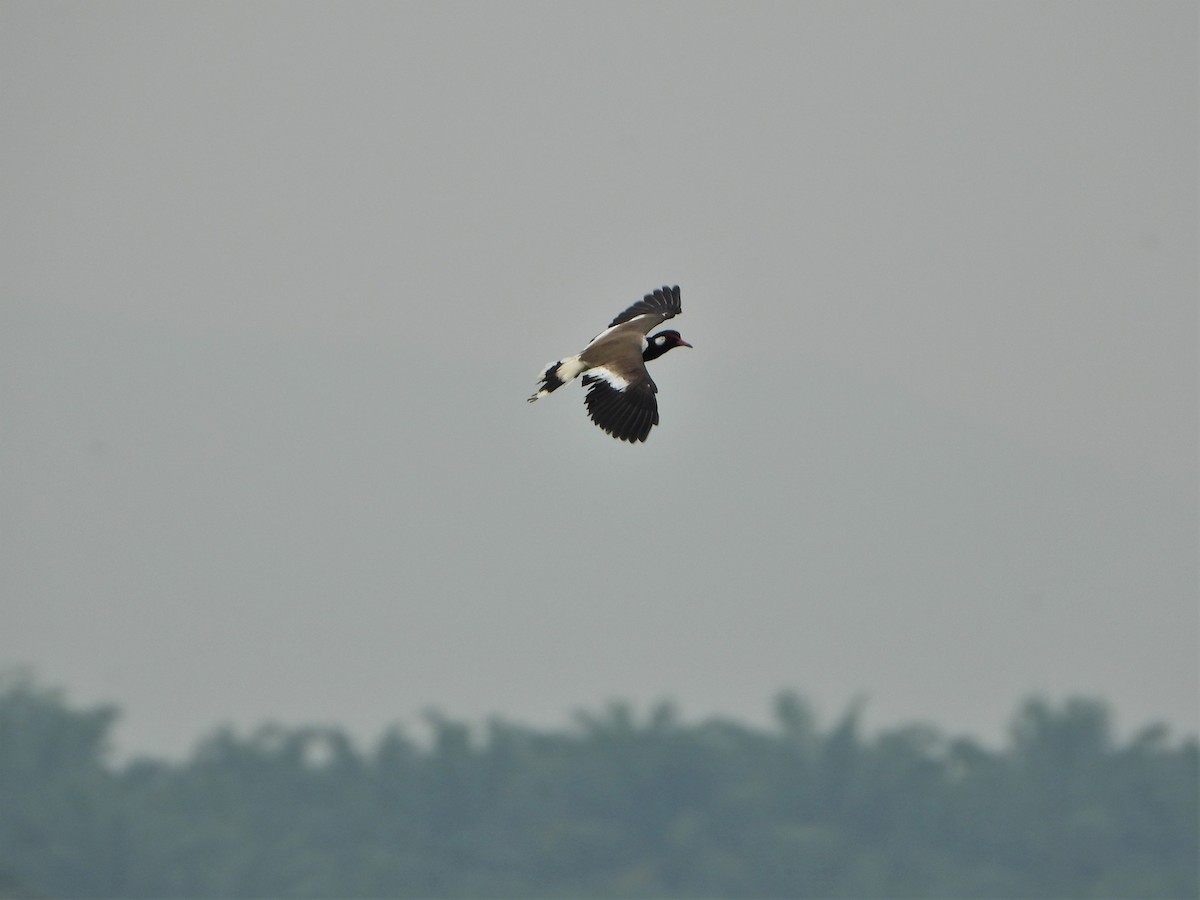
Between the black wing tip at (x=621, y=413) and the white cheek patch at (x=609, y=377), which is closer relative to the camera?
the black wing tip at (x=621, y=413)

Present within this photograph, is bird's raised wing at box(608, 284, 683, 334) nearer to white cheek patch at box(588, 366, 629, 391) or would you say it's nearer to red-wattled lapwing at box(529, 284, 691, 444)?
red-wattled lapwing at box(529, 284, 691, 444)

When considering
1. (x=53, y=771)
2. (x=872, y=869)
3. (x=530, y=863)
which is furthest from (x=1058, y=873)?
(x=53, y=771)

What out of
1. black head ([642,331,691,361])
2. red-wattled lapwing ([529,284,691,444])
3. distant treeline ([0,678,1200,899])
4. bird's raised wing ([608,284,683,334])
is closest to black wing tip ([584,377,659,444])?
red-wattled lapwing ([529,284,691,444])

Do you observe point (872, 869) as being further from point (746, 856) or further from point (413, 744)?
point (413, 744)

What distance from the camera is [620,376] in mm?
15430

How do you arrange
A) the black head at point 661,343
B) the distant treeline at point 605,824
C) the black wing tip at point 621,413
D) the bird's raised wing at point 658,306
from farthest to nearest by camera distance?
the distant treeline at point 605,824, the bird's raised wing at point 658,306, the black head at point 661,343, the black wing tip at point 621,413

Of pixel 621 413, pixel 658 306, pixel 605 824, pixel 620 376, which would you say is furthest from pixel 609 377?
pixel 605 824

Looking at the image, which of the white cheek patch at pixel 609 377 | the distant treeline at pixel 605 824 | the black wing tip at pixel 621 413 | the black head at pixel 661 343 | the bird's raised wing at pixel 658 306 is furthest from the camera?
the distant treeline at pixel 605 824

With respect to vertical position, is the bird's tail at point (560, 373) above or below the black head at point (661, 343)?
below

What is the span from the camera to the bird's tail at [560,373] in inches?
606

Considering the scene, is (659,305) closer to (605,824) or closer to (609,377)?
(609,377)

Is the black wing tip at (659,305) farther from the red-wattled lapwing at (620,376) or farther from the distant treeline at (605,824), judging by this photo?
the distant treeline at (605,824)

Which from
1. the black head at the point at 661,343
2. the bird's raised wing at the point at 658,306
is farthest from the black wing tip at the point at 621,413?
the bird's raised wing at the point at 658,306

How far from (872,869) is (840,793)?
6554mm
